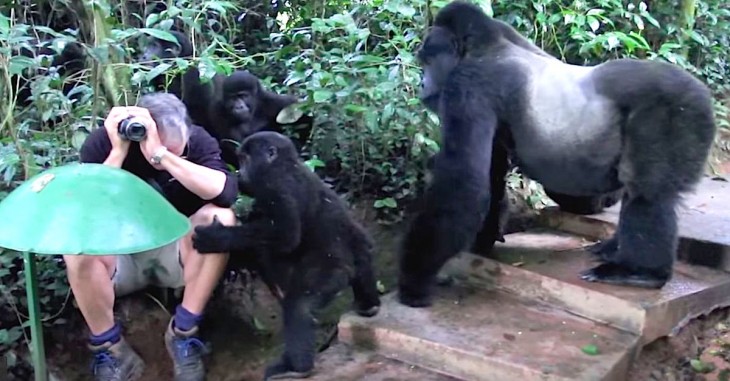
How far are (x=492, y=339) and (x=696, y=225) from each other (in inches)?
65.1

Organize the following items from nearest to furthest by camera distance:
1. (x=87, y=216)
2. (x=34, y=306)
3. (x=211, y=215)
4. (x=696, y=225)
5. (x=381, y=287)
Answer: (x=87, y=216), (x=34, y=306), (x=211, y=215), (x=381, y=287), (x=696, y=225)

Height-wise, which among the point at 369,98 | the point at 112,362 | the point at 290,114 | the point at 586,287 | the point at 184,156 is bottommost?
the point at 112,362

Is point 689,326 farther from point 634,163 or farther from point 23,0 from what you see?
point 23,0

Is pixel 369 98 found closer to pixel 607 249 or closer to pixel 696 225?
pixel 607 249

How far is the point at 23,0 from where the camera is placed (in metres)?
4.90

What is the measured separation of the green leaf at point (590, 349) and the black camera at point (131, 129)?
1.91 metres

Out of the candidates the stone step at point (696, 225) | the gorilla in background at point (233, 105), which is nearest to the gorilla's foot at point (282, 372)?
the stone step at point (696, 225)

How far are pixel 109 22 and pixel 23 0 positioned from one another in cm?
116

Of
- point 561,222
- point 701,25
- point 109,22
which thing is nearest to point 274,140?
point 109,22

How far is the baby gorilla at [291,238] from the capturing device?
3168 millimetres

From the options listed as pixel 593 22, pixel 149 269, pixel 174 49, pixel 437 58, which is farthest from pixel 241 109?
pixel 593 22

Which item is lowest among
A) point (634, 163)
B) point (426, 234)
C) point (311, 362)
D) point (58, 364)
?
point (58, 364)

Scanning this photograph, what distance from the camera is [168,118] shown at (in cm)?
339

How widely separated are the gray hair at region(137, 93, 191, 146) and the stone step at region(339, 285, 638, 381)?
3.39ft
